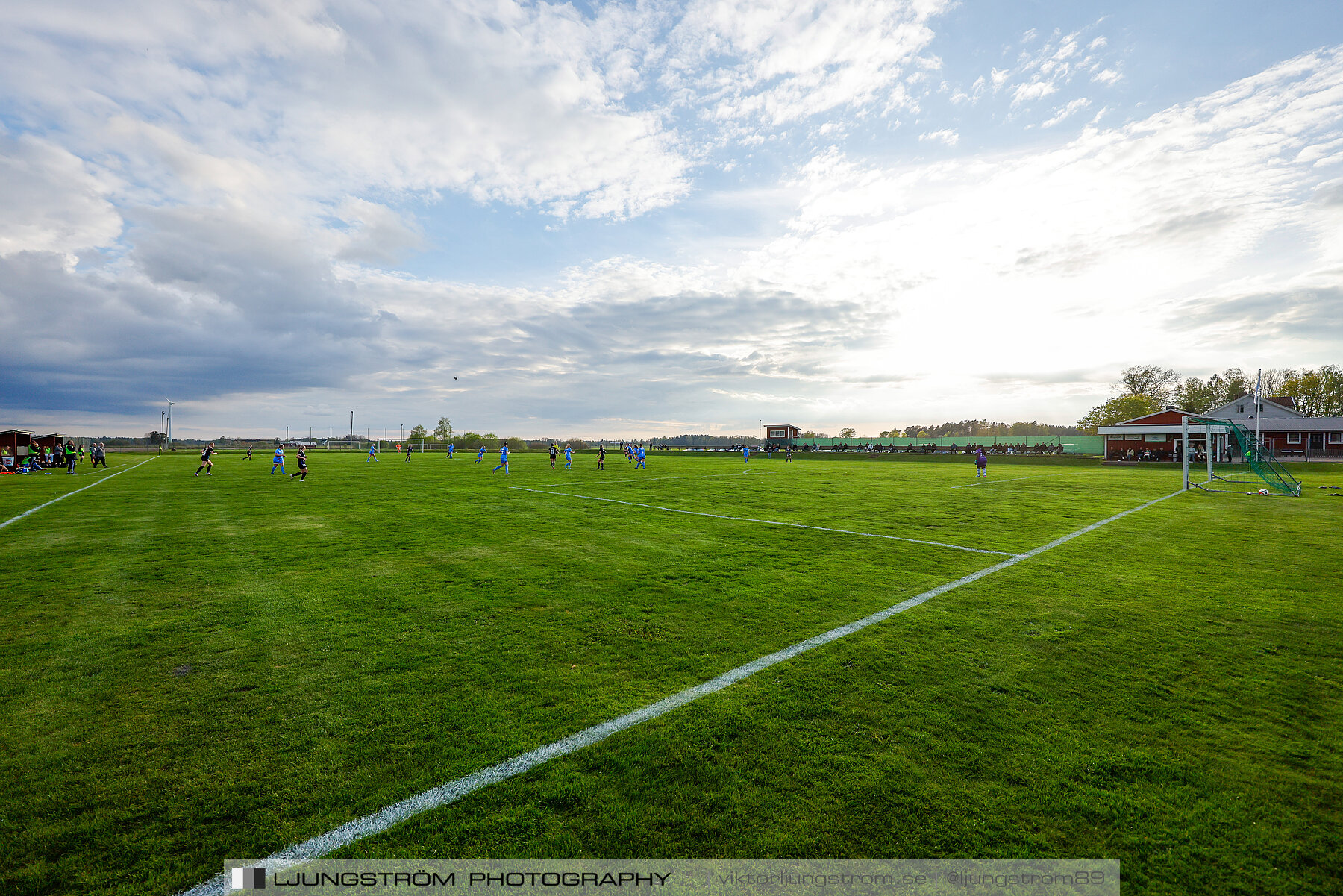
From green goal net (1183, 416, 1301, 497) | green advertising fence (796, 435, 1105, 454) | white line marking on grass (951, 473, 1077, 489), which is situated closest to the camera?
green goal net (1183, 416, 1301, 497)

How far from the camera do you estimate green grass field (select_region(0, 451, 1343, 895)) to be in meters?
2.56

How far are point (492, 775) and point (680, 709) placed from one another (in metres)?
1.27

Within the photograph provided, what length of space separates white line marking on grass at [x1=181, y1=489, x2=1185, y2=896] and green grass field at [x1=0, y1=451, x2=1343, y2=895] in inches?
3.0

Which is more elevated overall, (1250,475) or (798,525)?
(1250,475)

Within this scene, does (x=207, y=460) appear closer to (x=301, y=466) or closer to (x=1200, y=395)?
(x=301, y=466)

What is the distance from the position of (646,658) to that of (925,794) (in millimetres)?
2314

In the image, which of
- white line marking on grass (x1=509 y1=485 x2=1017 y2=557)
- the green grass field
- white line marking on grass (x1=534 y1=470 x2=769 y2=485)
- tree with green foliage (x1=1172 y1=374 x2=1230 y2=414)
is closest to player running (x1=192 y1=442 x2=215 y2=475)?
white line marking on grass (x1=534 y1=470 x2=769 y2=485)

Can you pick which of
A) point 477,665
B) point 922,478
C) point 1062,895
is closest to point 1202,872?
point 1062,895

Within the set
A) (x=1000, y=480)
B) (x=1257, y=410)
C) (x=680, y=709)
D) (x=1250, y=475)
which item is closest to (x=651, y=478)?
(x=1000, y=480)

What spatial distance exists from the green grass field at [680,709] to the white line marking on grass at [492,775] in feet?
0.25

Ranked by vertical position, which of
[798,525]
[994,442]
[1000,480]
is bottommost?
[798,525]

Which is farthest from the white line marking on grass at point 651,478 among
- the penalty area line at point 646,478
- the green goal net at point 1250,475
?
the green goal net at point 1250,475

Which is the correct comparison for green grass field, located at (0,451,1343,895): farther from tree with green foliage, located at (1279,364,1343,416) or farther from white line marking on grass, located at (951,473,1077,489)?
tree with green foliage, located at (1279,364,1343,416)

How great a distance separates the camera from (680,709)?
12.2ft
